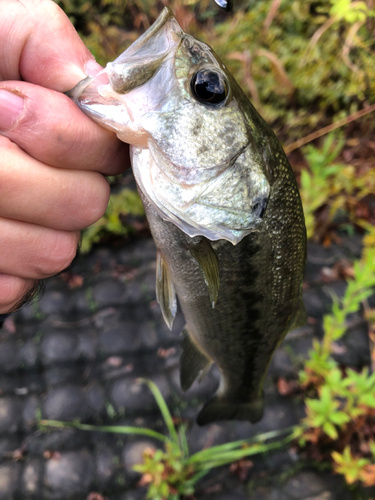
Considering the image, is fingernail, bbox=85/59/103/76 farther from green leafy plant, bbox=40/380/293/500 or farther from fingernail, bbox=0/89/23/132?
green leafy plant, bbox=40/380/293/500

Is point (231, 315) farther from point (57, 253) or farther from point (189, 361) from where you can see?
point (57, 253)

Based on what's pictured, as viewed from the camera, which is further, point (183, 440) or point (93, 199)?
point (183, 440)

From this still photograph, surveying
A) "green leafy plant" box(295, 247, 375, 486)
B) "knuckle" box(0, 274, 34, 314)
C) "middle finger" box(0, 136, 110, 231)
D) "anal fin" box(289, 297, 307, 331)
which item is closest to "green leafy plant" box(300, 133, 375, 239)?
"green leafy plant" box(295, 247, 375, 486)

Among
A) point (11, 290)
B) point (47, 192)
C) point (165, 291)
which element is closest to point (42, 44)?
point (47, 192)

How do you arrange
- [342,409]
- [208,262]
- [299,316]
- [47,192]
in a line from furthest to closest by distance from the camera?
[342,409] < [299,316] < [208,262] < [47,192]

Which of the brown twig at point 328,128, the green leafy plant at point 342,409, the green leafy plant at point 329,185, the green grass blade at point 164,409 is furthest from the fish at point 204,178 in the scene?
the brown twig at point 328,128

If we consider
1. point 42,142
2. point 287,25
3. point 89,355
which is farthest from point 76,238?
point 287,25
